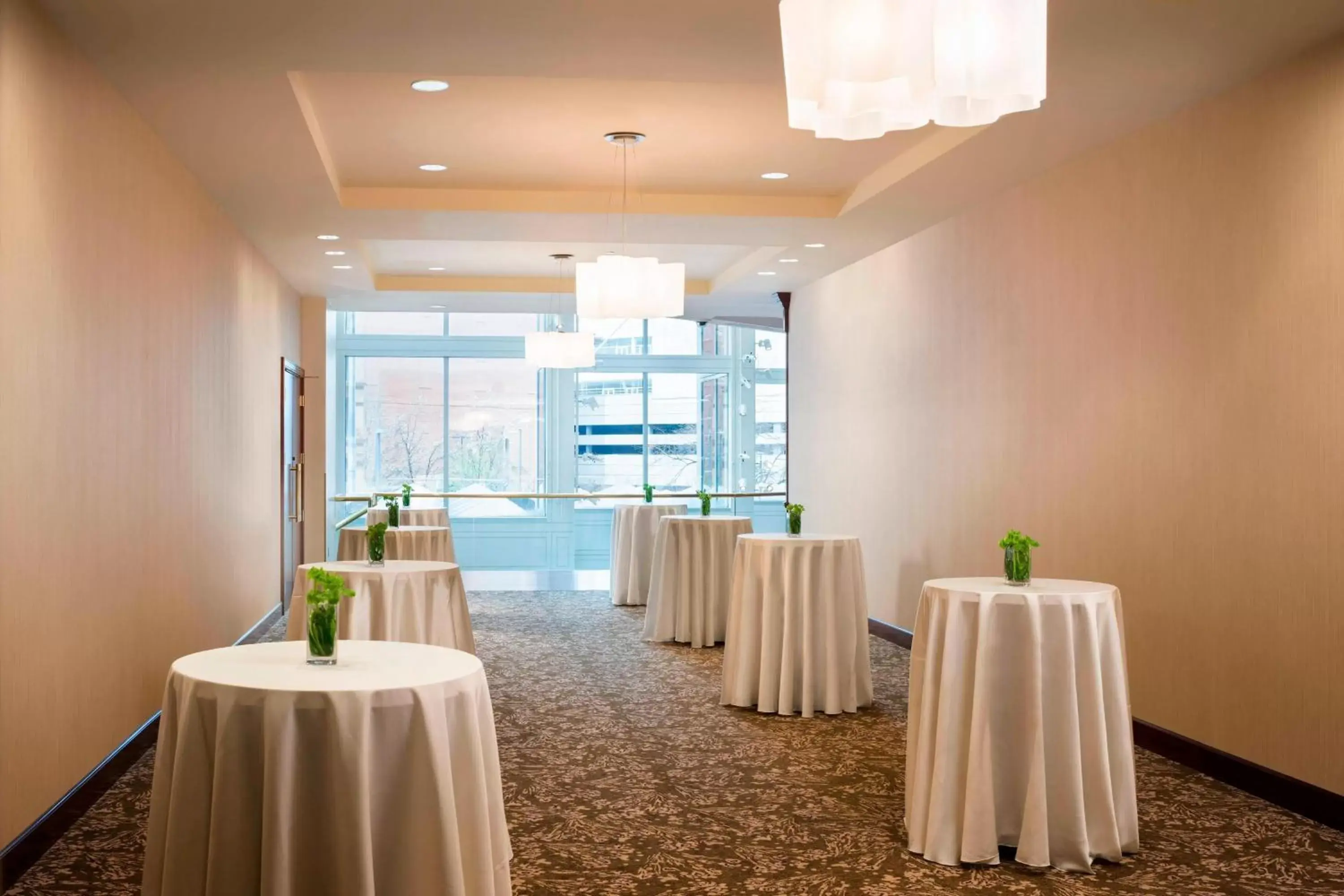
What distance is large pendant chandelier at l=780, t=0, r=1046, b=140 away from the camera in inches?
107

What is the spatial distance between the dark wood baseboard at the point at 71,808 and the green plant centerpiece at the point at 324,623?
1349 millimetres

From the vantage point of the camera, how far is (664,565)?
7914mm

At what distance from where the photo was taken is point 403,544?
745 centimetres

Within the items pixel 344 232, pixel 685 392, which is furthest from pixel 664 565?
pixel 685 392

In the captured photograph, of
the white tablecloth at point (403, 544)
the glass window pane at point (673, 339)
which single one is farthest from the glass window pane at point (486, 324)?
the white tablecloth at point (403, 544)

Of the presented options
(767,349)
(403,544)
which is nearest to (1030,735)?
(403,544)

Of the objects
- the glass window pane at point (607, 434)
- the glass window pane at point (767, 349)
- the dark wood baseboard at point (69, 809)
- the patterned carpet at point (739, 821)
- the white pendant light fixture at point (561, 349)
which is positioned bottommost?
the patterned carpet at point (739, 821)

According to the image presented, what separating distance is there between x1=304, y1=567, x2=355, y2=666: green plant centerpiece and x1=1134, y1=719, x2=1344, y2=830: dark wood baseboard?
3.34 meters

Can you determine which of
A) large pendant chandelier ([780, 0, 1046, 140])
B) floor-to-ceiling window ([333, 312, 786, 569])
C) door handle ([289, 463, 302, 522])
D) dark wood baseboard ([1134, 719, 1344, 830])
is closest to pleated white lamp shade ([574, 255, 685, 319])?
dark wood baseboard ([1134, 719, 1344, 830])

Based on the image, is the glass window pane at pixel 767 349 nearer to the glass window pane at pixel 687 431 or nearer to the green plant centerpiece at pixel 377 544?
the glass window pane at pixel 687 431

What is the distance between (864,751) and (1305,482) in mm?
1966

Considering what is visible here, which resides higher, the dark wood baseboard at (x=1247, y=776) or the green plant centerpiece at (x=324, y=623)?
the green plant centerpiece at (x=324, y=623)

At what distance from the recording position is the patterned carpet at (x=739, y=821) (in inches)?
134

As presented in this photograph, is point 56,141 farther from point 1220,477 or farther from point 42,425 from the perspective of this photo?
point 1220,477
